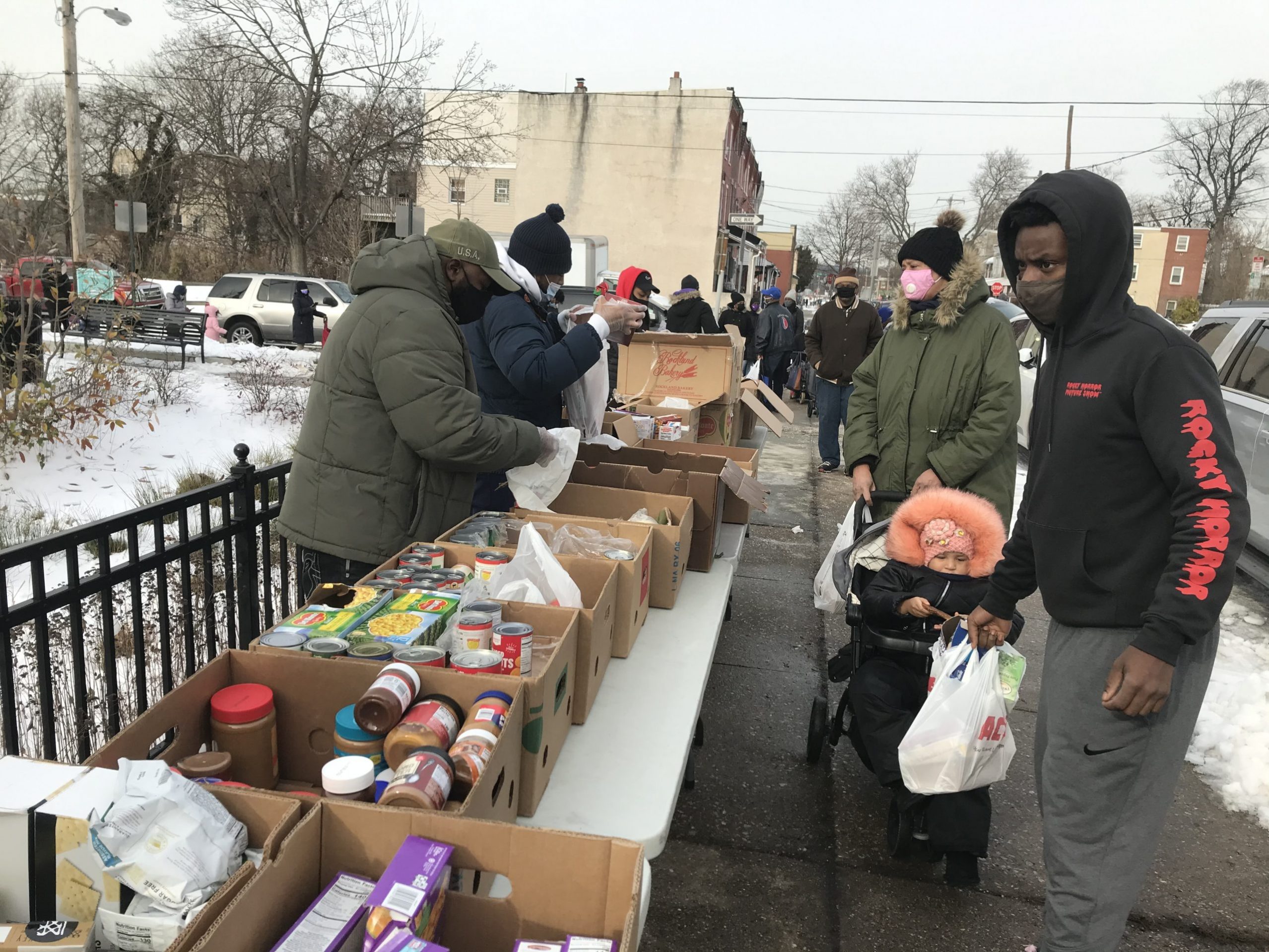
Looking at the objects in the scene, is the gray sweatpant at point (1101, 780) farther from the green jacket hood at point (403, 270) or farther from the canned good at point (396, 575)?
the green jacket hood at point (403, 270)

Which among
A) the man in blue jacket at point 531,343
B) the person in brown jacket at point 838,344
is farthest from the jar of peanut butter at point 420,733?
the person in brown jacket at point 838,344

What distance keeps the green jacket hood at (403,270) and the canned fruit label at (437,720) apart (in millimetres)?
1280

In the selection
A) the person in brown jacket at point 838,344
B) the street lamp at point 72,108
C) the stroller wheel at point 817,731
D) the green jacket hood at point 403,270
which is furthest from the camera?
the street lamp at point 72,108

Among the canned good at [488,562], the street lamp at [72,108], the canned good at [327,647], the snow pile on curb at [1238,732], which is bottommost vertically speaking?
the snow pile on curb at [1238,732]

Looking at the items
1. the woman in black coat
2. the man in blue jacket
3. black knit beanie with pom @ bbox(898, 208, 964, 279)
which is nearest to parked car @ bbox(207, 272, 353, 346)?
the woman in black coat

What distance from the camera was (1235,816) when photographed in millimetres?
3344

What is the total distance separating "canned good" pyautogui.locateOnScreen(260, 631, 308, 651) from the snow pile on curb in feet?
11.4

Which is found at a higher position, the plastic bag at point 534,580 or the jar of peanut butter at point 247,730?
the plastic bag at point 534,580

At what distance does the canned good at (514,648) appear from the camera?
5.76ft

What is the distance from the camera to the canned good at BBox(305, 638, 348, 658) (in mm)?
1707

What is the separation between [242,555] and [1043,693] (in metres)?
2.59

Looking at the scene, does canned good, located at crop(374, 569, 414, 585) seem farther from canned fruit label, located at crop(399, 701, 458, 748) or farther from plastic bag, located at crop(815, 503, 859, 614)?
plastic bag, located at crop(815, 503, 859, 614)

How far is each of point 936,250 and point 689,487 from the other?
1.53 metres

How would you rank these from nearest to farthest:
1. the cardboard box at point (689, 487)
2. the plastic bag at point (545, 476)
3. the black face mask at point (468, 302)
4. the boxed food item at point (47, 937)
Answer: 1. the boxed food item at point (47, 937)
2. the black face mask at point (468, 302)
3. the plastic bag at point (545, 476)
4. the cardboard box at point (689, 487)
